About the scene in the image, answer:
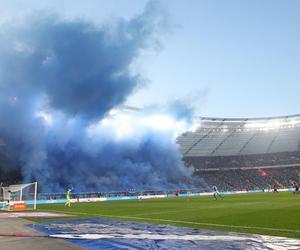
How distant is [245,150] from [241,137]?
6.62 metres

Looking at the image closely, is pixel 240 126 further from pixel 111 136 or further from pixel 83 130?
pixel 83 130

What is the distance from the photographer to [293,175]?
111 meters

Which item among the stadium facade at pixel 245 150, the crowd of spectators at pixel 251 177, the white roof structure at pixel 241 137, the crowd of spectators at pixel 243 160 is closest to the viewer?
the crowd of spectators at pixel 251 177

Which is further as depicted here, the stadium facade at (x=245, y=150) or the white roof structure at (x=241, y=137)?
the white roof structure at (x=241, y=137)

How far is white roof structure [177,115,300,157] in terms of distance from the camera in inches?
4496

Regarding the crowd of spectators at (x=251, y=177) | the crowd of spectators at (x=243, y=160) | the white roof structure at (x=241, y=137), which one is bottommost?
the crowd of spectators at (x=251, y=177)

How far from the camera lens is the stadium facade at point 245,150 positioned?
4405 inches

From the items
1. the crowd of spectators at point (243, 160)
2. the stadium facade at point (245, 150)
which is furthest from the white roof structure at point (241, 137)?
the crowd of spectators at point (243, 160)

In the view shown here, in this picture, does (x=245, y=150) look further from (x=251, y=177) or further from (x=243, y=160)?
(x=251, y=177)

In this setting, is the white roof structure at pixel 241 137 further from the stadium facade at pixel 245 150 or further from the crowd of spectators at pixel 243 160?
the crowd of spectators at pixel 243 160

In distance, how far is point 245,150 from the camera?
421 feet

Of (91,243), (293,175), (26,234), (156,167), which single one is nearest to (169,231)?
(91,243)

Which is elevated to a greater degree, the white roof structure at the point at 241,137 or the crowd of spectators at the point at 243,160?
the white roof structure at the point at 241,137

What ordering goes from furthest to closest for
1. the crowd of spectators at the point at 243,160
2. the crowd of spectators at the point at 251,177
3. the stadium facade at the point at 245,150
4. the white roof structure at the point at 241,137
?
the crowd of spectators at the point at 243,160, the white roof structure at the point at 241,137, the stadium facade at the point at 245,150, the crowd of spectators at the point at 251,177
